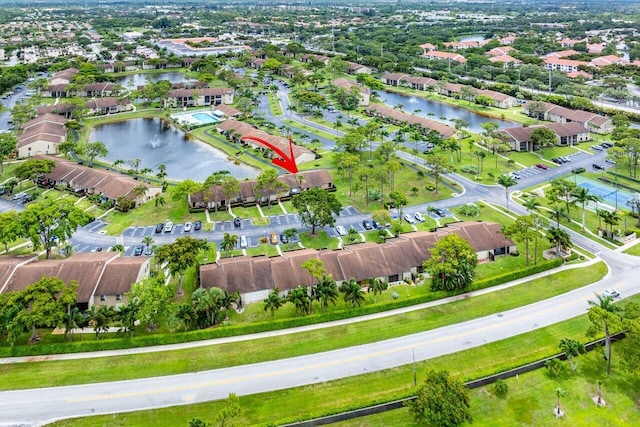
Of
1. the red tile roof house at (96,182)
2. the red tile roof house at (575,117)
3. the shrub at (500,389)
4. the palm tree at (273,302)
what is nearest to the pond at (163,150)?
the red tile roof house at (96,182)

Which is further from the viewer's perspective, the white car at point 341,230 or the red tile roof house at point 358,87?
the red tile roof house at point 358,87

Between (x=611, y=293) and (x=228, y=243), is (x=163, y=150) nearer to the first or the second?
(x=228, y=243)

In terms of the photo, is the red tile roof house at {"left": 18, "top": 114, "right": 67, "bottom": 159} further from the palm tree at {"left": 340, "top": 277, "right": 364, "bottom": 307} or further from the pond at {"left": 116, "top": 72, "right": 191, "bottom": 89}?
the palm tree at {"left": 340, "top": 277, "right": 364, "bottom": 307}

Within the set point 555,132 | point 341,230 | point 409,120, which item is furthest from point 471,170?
point 341,230

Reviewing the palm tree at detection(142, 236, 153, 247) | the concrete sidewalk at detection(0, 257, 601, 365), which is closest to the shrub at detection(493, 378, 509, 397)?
the concrete sidewalk at detection(0, 257, 601, 365)

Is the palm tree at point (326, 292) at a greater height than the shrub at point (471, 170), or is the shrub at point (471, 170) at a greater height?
the shrub at point (471, 170)

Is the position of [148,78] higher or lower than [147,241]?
higher

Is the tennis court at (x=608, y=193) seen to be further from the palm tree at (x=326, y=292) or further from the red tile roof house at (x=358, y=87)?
the red tile roof house at (x=358, y=87)
